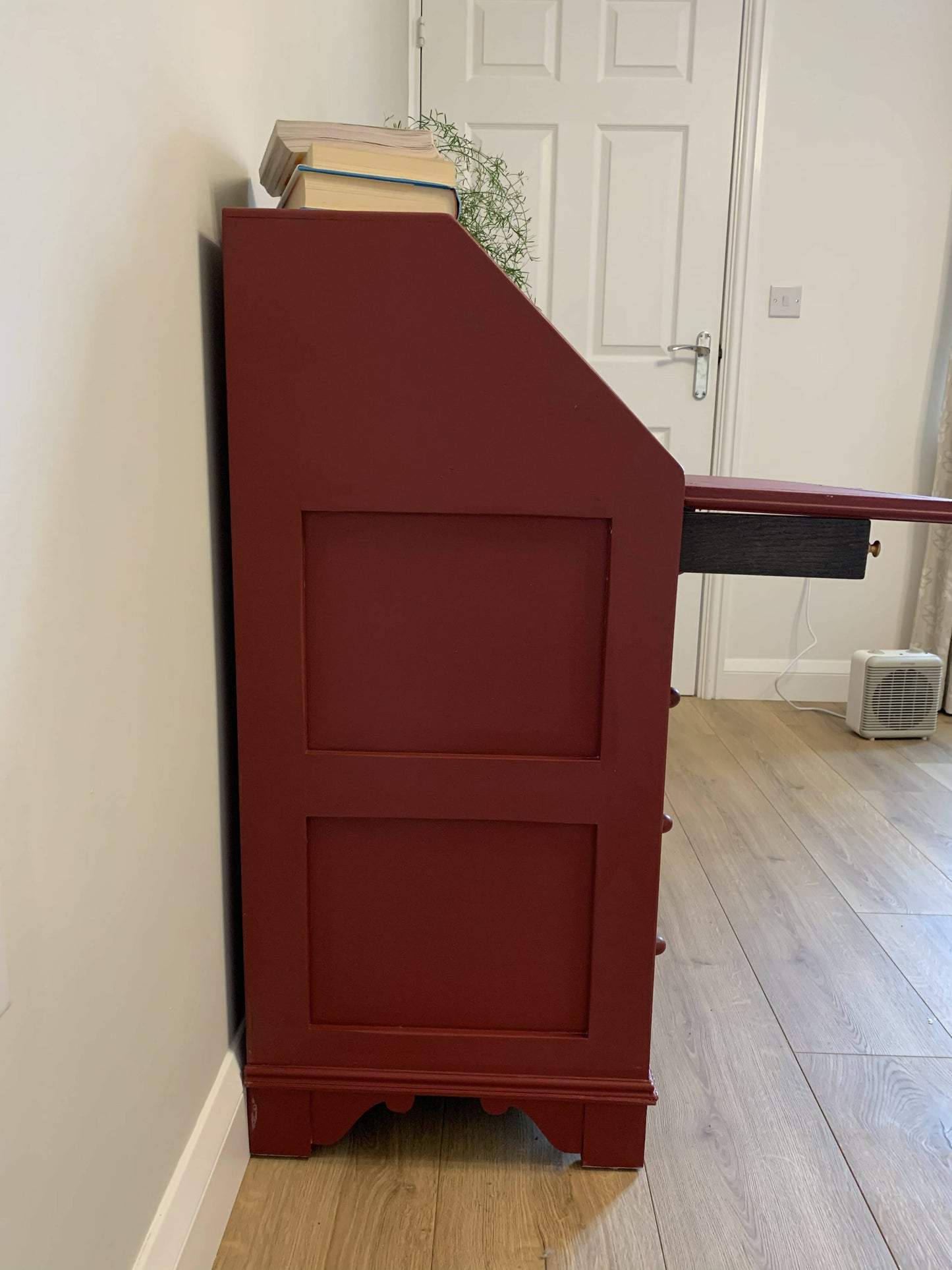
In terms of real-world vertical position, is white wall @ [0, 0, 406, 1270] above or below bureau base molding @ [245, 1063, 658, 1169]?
above

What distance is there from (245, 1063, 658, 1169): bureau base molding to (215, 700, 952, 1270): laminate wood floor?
0.11 feet

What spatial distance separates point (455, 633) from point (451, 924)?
1.07ft

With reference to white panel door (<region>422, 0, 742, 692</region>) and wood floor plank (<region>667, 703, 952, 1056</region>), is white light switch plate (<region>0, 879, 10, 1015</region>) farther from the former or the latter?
white panel door (<region>422, 0, 742, 692</region>)

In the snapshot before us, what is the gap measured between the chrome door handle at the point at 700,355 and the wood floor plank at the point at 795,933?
1.20m

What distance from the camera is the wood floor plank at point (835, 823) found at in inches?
73.3

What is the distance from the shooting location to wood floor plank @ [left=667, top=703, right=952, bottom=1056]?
56.2 inches

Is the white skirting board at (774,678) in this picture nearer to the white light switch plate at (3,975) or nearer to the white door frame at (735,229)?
the white door frame at (735,229)

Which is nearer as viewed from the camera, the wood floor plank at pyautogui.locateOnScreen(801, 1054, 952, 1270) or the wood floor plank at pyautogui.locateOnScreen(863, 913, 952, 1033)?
the wood floor plank at pyautogui.locateOnScreen(801, 1054, 952, 1270)

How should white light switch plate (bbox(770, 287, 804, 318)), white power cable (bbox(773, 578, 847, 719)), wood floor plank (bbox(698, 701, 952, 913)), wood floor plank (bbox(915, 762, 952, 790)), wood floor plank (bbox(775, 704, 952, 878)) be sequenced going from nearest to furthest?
wood floor plank (bbox(698, 701, 952, 913)) → wood floor plank (bbox(775, 704, 952, 878)) → wood floor plank (bbox(915, 762, 952, 790)) → white light switch plate (bbox(770, 287, 804, 318)) → white power cable (bbox(773, 578, 847, 719))

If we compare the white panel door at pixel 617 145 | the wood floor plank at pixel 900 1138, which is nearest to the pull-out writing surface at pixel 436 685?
the wood floor plank at pixel 900 1138

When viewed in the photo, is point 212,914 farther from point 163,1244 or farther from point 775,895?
point 775,895

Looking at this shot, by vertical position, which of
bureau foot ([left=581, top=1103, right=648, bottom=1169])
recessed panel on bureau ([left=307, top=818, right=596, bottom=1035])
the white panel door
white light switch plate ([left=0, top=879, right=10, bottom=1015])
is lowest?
bureau foot ([left=581, top=1103, right=648, bottom=1169])

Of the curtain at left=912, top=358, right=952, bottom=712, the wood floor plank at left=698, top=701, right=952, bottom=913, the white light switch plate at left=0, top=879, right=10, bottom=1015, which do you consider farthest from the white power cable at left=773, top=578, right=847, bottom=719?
the white light switch plate at left=0, top=879, right=10, bottom=1015

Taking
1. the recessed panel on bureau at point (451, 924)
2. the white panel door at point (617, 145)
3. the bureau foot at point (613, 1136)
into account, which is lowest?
the bureau foot at point (613, 1136)
